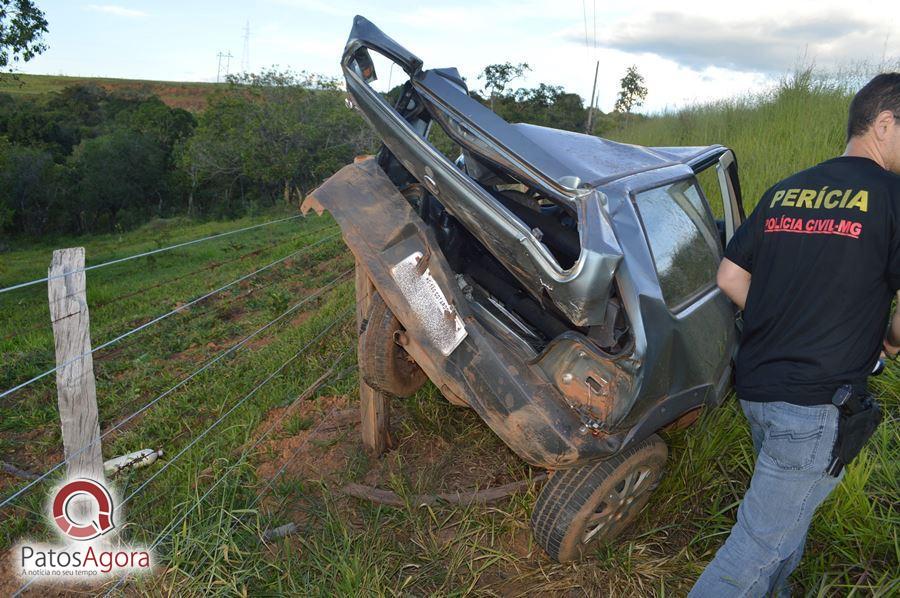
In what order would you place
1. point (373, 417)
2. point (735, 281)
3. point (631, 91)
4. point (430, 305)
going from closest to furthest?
1. point (735, 281)
2. point (430, 305)
3. point (373, 417)
4. point (631, 91)

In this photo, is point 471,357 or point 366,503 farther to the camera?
point 366,503

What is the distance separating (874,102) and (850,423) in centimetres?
106

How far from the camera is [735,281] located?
7.51ft

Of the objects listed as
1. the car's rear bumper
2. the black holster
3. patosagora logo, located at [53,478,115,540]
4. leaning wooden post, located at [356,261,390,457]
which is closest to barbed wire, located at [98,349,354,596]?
patosagora logo, located at [53,478,115,540]

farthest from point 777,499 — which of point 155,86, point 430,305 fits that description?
point 155,86

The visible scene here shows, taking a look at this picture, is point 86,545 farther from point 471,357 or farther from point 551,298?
point 551,298

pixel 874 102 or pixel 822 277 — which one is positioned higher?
pixel 874 102

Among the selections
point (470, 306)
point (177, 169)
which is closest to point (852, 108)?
point (470, 306)

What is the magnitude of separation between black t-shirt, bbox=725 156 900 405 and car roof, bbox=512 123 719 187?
2.57 ft

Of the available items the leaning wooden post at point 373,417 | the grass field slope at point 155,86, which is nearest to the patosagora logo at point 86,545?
the leaning wooden post at point 373,417

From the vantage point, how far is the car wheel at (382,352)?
10.1ft

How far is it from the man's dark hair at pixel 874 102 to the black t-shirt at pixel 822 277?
0.13 meters

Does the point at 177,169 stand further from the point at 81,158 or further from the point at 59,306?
the point at 59,306

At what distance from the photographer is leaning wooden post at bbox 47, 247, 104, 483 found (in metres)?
2.54
